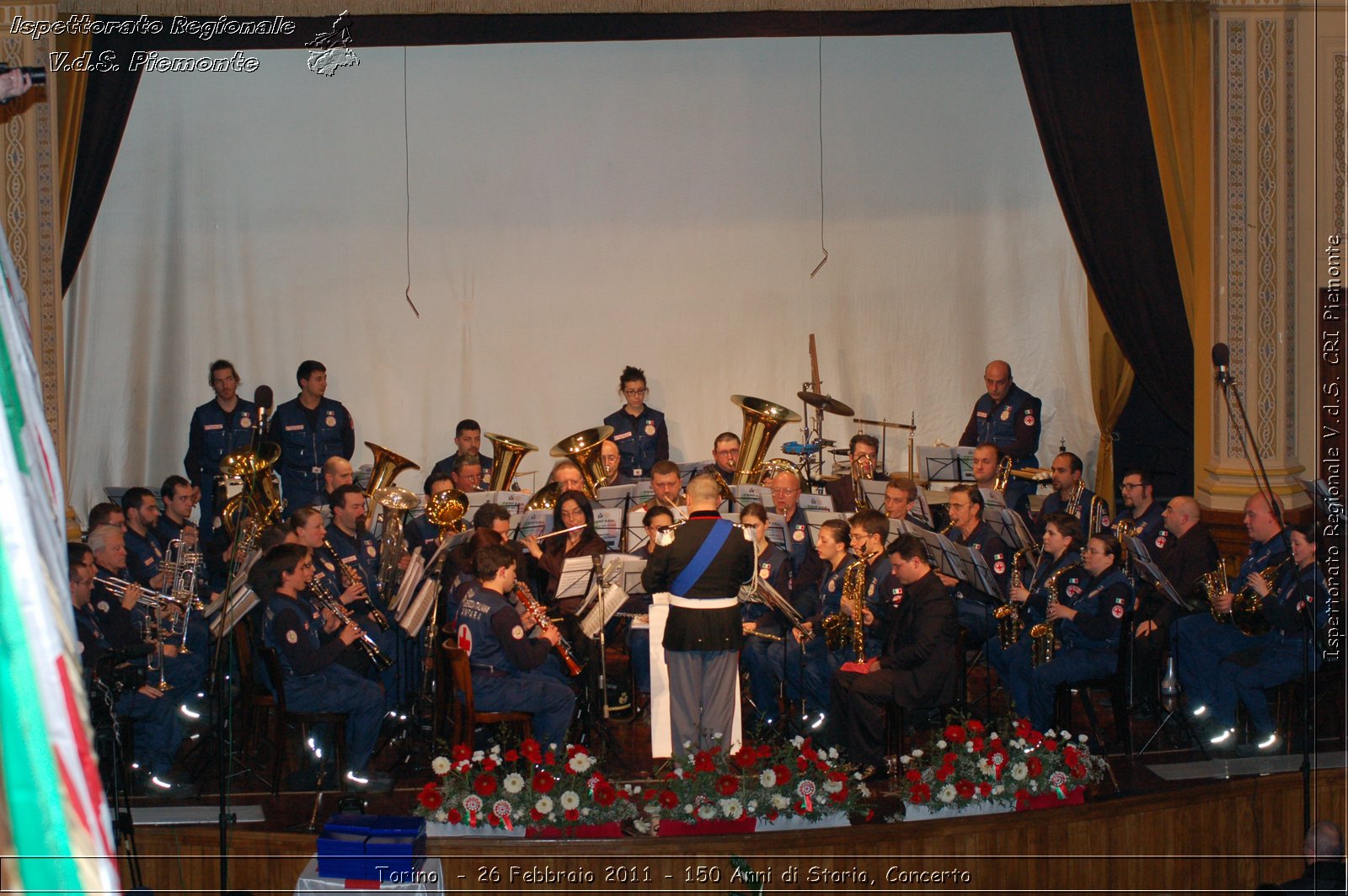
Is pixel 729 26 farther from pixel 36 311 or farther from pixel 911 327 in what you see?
pixel 36 311

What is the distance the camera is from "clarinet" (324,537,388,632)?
745 centimetres

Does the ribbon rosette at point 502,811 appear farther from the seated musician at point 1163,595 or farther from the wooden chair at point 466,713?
the seated musician at point 1163,595

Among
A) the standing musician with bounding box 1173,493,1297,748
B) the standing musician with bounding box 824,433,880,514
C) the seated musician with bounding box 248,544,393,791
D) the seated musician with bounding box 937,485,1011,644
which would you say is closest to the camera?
the seated musician with bounding box 248,544,393,791

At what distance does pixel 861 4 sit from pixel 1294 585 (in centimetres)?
489

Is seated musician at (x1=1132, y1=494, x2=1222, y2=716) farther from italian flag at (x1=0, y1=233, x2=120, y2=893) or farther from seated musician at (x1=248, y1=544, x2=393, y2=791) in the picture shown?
italian flag at (x1=0, y1=233, x2=120, y2=893)

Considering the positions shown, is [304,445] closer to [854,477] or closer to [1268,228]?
[854,477]

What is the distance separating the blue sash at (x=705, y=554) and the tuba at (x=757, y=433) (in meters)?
2.91

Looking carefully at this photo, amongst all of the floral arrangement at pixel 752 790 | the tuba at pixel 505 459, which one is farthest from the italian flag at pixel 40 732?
the tuba at pixel 505 459

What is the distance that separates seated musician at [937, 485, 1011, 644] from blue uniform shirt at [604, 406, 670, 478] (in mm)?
3123

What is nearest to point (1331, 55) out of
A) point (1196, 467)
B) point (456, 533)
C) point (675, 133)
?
point (1196, 467)

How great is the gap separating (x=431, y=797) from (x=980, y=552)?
3.53 meters

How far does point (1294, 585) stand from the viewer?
693 centimetres

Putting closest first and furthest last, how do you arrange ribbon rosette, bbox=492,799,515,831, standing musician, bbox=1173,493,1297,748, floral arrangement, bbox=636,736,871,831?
1. ribbon rosette, bbox=492,799,515,831
2. floral arrangement, bbox=636,736,871,831
3. standing musician, bbox=1173,493,1297,748

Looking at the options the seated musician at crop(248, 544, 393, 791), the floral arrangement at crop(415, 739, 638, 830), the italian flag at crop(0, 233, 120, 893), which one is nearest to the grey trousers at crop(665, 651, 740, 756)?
the floral arrangement at crop(415, 739, 638, 830)
